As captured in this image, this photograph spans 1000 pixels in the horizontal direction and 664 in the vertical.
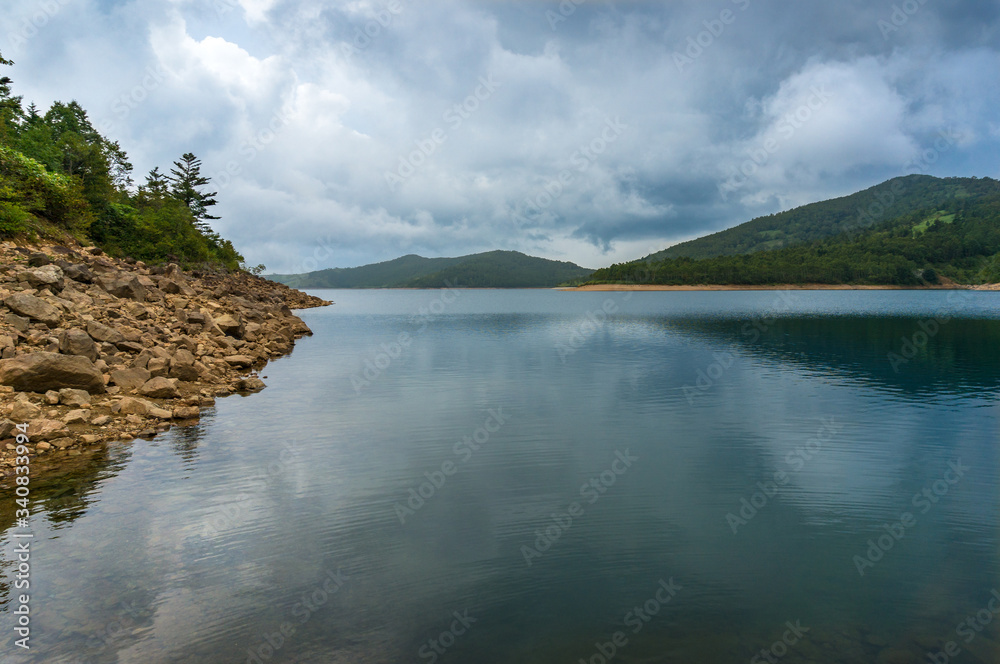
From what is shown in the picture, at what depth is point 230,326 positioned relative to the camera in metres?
32.8

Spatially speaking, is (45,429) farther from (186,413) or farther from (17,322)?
(17,322)

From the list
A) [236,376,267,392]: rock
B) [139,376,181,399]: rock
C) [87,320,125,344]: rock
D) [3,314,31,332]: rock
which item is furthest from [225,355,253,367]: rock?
[3,314,31,332]: rock

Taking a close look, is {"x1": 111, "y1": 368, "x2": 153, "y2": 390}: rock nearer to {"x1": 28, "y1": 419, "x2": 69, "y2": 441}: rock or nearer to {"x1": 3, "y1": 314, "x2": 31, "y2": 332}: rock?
{"x1": 3, "y1": 314, "x2": 31, "y2": 332}: rock

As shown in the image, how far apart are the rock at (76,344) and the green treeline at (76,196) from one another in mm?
13374

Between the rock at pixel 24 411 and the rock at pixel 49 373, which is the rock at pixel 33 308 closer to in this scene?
the rock at pixel 49 373

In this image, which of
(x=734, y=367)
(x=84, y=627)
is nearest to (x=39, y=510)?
(x=84, y=627)

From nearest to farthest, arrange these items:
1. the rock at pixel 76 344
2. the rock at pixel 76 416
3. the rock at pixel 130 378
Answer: the rock at pixel 76 416, the rock at pixel 76 344, the rock at pixel 130 378

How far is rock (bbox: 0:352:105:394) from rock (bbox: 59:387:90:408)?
31cm

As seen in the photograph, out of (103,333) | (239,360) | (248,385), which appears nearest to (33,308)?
(103,333)

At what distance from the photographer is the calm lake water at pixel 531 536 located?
7230 millimetres

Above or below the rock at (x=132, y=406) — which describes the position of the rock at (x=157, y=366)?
above

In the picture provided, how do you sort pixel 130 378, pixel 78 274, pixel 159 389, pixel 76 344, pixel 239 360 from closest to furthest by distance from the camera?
1. pixel 76 344
2. pixel 130 378
3. pixel 159 389
4. pixel 78 274
5. pixel 239 360

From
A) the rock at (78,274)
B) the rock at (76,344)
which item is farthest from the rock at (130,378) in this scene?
the rock at (78,274)

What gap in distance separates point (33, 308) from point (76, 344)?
2541 mm
